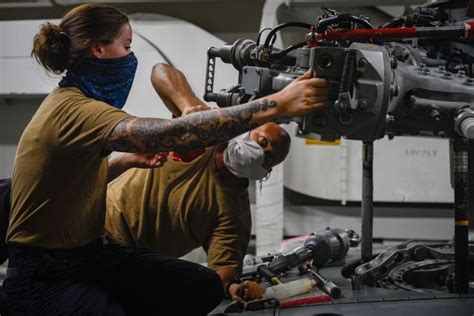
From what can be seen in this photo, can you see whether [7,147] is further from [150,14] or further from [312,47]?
[312,47]

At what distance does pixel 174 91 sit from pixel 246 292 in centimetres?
97

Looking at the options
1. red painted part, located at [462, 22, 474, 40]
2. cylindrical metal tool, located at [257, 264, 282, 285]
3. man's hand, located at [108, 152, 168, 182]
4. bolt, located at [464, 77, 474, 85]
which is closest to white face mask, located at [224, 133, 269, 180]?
man's hand, located at [108, 152, 168, 182]

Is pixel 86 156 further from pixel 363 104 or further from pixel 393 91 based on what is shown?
pixel 393 91

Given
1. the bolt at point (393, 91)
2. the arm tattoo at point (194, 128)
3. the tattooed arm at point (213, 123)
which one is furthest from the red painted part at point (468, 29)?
the arm tattoo at point (194, 128)

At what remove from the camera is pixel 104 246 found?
103 inches

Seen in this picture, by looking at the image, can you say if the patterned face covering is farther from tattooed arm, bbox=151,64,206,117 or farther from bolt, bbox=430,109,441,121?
bolt, bbox=430,109,441,121

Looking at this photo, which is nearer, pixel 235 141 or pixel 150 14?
pixel 235 141

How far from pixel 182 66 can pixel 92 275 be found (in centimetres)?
350

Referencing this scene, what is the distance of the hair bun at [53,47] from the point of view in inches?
92.7

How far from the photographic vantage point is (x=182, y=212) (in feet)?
10.7

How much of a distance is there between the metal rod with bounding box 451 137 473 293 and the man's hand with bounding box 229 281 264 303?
83 cm

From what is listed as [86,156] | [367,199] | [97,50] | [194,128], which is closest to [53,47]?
[97,50]

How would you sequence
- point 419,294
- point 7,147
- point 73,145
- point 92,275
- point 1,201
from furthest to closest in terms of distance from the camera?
point 7,147
point 419,294
point 1,201
point 92,275
point 73,145

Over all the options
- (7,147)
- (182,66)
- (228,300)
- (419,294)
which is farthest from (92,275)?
(7,147)
